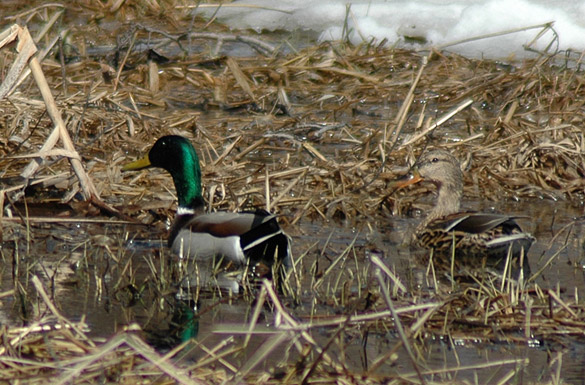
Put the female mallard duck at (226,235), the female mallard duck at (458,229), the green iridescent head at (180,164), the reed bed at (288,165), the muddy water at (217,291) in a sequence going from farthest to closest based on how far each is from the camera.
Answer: the green iridescent head at (180,164)
the female mallard duck at (458,229)
the female mallard duck at (226,235)
the muddy water at (217,291)
the reed bed at (288,165)

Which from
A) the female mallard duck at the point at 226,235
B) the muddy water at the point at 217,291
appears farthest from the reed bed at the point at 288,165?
the female mallard duck at the point at 226,235

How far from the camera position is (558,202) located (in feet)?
25.5

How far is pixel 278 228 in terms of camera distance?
6.16 m

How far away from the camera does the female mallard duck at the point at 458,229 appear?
251 inches

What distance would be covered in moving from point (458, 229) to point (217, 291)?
6.30 ft

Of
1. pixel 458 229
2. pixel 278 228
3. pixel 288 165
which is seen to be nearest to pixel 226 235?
pixel 278 228

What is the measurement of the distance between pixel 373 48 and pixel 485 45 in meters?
1.12

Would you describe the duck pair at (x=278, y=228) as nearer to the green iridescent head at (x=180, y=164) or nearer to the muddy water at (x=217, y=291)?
the green iridescent head at (x=180, y=164)

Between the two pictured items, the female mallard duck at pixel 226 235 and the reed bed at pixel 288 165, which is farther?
the female mallard duck at pixel 226 235

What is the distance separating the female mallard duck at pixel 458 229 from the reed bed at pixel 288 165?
300 mm

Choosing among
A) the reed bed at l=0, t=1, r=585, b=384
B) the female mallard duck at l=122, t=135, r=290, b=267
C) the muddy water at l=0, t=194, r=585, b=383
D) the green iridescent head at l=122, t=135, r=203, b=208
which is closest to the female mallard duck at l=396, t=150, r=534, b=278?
the muddy water at l=0, t=194, r=585, b=383

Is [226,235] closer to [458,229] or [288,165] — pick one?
[458,229]

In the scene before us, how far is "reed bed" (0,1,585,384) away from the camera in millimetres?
3924

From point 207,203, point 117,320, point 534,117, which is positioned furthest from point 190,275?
point 534,117
